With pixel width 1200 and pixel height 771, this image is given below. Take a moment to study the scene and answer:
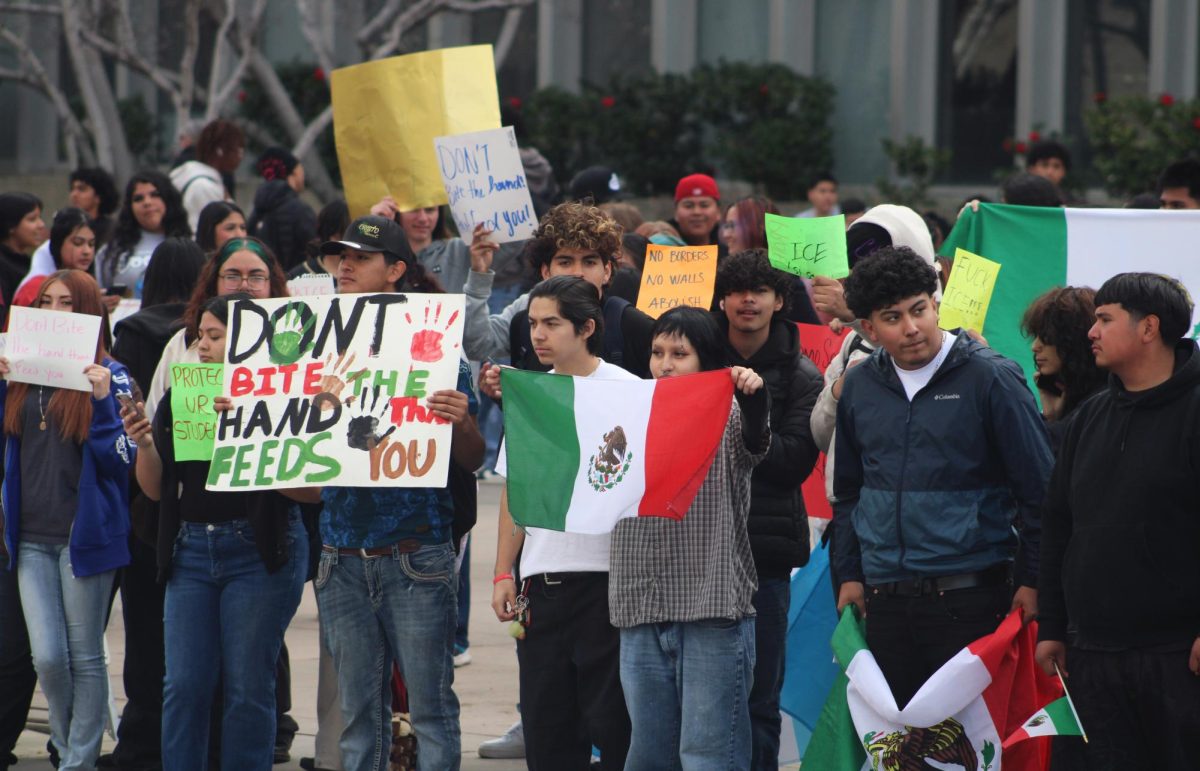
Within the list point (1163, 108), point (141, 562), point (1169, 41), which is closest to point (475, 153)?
point (141, 562)

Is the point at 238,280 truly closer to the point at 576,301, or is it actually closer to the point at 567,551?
the point at 576,301

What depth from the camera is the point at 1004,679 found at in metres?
5.68

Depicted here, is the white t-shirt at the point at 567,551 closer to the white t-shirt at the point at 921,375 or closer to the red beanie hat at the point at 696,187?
the white t-shirt at the point at 921,375

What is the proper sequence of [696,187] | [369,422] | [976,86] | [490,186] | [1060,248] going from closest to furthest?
[369,422], [1060,248], [490,186], [696,187], [976,86]

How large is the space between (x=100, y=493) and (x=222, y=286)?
95cm

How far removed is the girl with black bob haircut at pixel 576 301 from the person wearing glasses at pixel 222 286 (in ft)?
4.54

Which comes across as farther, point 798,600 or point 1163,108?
point 1163,108

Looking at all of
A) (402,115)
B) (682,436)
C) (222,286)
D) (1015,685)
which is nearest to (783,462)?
(682,436)

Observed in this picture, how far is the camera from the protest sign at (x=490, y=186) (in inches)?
319

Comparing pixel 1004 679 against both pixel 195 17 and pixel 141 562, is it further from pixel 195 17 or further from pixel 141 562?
pixel 195 17

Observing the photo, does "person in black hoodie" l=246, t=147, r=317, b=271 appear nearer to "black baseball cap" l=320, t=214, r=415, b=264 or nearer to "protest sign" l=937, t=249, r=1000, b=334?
"black baseball cap" l=320, t=214, r=415, b=264

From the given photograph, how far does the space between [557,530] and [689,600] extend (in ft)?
1.56

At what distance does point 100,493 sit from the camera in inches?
273

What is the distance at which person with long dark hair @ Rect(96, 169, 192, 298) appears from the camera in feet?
32.4
